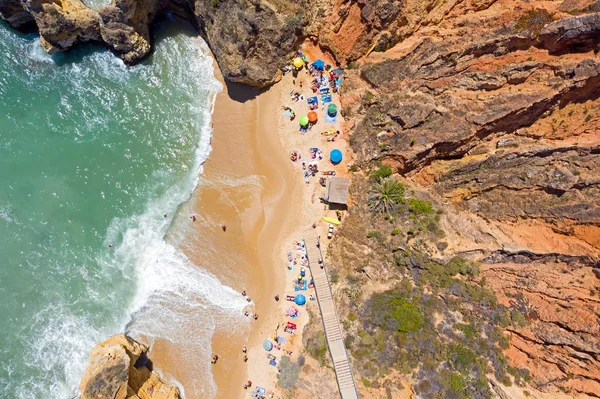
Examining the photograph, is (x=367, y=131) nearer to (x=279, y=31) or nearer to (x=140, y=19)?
(x=279, y=31)

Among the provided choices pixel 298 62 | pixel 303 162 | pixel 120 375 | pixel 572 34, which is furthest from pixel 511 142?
pixel 120 375

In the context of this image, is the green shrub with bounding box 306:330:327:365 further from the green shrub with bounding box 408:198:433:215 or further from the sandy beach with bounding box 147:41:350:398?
the green shrub with bounding box 408:198:433:215

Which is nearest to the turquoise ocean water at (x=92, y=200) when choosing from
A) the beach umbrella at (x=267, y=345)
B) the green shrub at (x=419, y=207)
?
the beach umbrella at (x=267, y=345)

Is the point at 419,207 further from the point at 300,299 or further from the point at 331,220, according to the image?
the point at 300,299

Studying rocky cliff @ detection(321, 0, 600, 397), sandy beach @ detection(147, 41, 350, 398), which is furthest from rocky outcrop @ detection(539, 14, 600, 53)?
sandy beach @ detection(147, 41, 350, 398)

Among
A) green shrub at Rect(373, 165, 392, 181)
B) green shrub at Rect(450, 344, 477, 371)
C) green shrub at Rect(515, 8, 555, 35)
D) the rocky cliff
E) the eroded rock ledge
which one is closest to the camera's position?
the rocky cliff

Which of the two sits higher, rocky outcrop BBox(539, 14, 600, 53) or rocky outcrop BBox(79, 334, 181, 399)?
rocky outcrop BBox(539, 14, 600, 53)

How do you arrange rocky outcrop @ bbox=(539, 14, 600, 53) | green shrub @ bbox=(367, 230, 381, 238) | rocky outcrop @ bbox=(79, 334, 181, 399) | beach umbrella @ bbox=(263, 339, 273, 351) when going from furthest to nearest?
beach umbrella @ bbox=(263, 339, 273, 351) → green shrub @ bbox=(367, 230, 381, 238) → rocky outcrop @ bbox=(79, 334, 181, 399) → rocky outcrop @ bbox=(539, 14, 600, 53)

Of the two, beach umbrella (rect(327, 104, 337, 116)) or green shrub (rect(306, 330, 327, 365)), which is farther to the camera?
beach umbrella (rect(327, 104, 337, 116))
